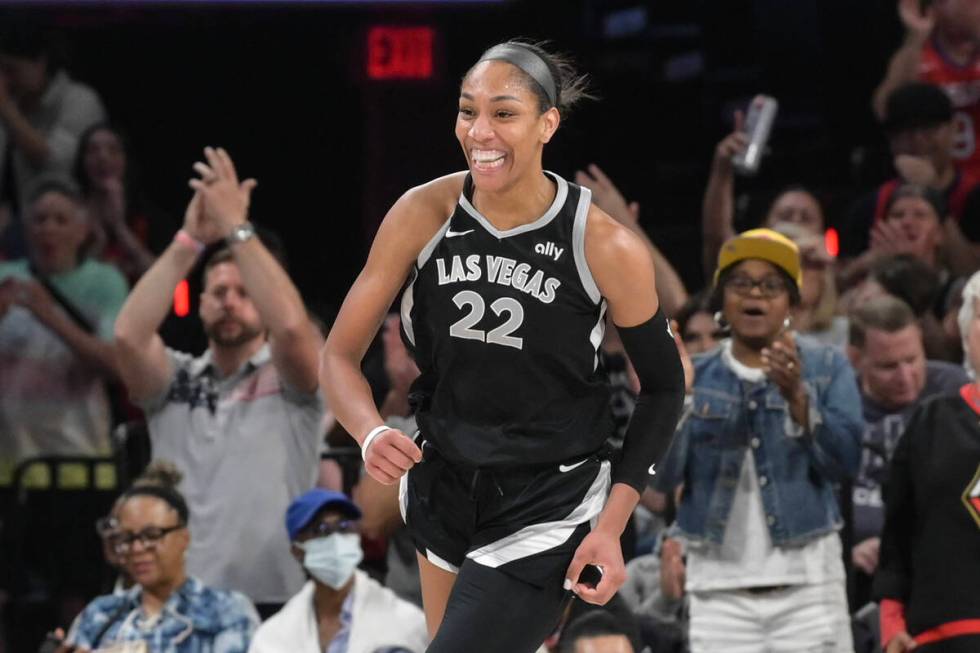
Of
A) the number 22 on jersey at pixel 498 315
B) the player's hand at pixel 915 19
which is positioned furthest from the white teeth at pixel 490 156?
the player's hand at pixel 915 19

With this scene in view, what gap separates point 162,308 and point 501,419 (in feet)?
8.27

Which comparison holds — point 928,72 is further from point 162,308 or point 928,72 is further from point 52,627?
point 52,627

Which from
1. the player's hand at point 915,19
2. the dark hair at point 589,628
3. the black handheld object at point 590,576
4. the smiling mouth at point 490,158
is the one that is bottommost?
the dark hair at point 589,628

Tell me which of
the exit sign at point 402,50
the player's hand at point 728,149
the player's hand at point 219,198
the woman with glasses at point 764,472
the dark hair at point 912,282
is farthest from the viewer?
the exit sign at point 402,50

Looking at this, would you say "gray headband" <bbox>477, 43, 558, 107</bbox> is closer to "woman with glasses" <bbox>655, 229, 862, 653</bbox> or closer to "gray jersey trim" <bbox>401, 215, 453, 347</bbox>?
"gray jersey trim" <bbox>401, 215, 453, 347</bbox>

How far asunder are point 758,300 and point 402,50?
3870mm

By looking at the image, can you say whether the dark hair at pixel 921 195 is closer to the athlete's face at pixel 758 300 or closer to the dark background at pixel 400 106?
the dark background at pixel 400 106

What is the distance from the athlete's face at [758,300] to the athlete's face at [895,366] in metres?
0.93

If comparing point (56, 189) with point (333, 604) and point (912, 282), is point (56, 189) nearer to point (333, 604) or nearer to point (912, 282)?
point (333, 604)

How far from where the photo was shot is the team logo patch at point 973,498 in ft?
15.1

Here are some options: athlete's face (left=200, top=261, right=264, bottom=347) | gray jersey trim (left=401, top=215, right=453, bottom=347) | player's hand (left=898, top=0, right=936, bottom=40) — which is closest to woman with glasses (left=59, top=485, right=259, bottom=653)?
athlete's face (left=200, top=261, right=264, bottom=347)

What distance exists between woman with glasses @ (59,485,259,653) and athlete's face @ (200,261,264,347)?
54 centimetres

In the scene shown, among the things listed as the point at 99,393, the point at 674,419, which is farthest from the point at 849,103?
the point at 674,419

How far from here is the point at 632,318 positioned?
11.3ft
